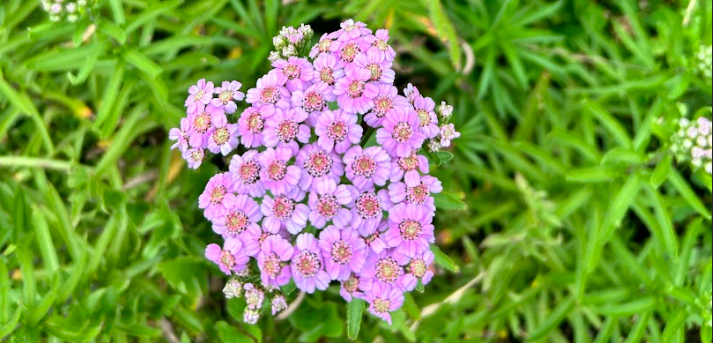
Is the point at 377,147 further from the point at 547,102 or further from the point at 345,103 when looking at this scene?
the point at 547,102

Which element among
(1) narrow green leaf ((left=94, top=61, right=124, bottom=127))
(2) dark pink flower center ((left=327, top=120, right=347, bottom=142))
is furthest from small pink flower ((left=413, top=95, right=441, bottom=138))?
(1) narrow green leaf ((left=94, top=61, right=124, bottom=127))

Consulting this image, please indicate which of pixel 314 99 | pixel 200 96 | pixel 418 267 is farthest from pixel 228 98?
pixel 418 267

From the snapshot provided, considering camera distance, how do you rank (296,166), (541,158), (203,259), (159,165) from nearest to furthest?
(296,166), (203,259), (541,158), (159,165)

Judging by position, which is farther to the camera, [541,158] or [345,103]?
[541,158]

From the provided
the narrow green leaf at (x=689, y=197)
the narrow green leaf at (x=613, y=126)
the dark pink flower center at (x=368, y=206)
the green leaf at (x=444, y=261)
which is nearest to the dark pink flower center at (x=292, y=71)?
the dark pink flower center at (x=368, y=206)

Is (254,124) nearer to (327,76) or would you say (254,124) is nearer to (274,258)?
(327,76)

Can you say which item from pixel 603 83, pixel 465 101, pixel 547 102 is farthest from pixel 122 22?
pixel 603 83

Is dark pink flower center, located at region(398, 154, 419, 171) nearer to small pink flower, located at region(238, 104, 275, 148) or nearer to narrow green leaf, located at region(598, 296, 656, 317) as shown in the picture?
small pink flower, located at region(238, 104, 275, 148)
